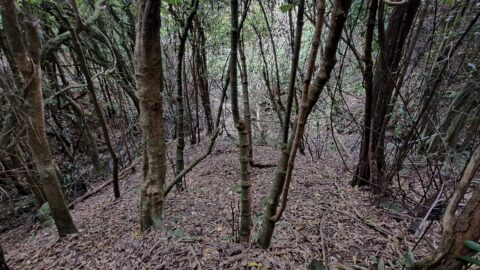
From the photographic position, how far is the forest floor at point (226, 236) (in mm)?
1742

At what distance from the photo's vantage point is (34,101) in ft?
6.88

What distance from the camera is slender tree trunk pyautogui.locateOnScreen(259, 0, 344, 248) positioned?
1062 millimetres

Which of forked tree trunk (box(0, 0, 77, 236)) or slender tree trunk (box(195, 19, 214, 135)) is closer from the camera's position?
forked tree trunk (box(0, 0, 77, 236))

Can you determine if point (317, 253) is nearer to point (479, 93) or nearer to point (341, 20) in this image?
point (341, 20)

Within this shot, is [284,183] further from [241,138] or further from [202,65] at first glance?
[202,65]

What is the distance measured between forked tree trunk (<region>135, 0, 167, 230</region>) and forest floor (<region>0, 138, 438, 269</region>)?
9.4 inches

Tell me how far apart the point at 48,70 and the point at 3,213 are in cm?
281

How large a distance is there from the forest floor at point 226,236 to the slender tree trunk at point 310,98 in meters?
0.37

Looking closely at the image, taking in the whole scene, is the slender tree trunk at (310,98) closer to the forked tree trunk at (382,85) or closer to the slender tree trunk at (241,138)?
the slender tree trunk at (241,138)

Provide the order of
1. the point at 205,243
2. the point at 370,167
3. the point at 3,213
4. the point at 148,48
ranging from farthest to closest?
the point at 3,213, the point at 370,167, the point at 205,243, the point at 148,48

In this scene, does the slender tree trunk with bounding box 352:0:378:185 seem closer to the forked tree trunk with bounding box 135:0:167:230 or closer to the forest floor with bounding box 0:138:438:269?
the forest floor with bounding box 0:138:438:269

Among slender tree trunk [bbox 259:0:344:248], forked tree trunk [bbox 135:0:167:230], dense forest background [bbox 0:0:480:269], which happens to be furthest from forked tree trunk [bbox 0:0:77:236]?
slender tree trunk [bbox 259:0:344:248]

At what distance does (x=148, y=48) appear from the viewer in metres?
1.75

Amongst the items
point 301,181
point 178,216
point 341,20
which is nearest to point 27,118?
point 178,216
